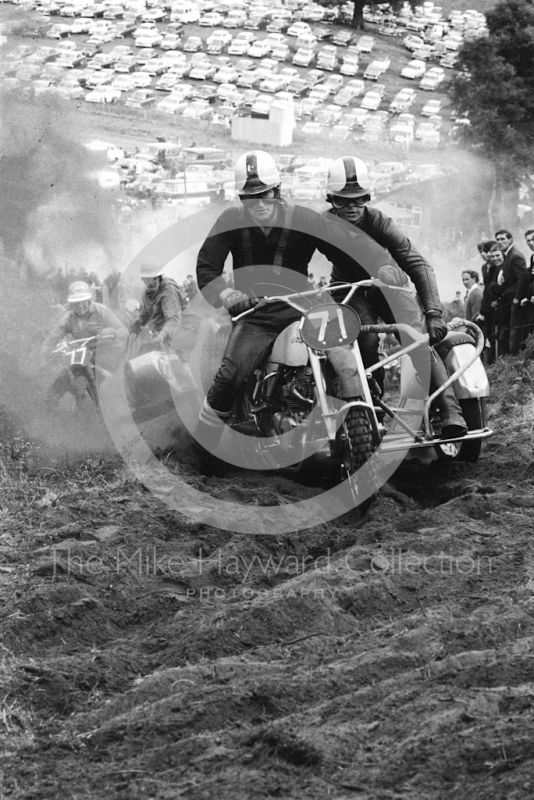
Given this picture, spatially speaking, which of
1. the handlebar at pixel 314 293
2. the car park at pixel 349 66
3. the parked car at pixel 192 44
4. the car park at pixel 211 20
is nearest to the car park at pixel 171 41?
the parked car at pixel 192 44

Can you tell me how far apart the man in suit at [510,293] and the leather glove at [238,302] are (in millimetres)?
5878

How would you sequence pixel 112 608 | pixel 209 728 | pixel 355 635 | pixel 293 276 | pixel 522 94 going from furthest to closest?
1. pixel 522 94
2. pixel 293 276
3. pixel 112 608
4. pixel 355 635
5. pixel 209 728

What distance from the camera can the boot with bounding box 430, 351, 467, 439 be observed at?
7305 millimetres

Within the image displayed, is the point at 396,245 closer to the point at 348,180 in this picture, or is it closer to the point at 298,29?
the point at 348,180

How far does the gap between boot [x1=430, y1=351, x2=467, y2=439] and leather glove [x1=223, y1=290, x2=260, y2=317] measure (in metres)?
1.33

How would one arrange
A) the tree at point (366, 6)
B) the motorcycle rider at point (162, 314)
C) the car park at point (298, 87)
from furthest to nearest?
the tree at point (366, 6) → the car park at point (298, 87) → the motorcycle rider at point (162, 314)

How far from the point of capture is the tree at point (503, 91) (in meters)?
27.9

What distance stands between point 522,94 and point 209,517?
23681 millimetres

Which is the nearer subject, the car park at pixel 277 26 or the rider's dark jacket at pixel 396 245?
the rider's dark jacket at pixel 396 245

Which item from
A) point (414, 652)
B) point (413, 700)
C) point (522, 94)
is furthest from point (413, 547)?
point (522, 94)

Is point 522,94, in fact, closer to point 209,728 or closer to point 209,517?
point 209,517

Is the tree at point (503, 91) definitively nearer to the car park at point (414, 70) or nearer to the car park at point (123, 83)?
the car park at point (123, 83)

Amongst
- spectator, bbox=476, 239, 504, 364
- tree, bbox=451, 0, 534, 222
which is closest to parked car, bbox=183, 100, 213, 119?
tree, bbox=451, 0, 534, 222

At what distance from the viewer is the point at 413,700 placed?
12.2ft
